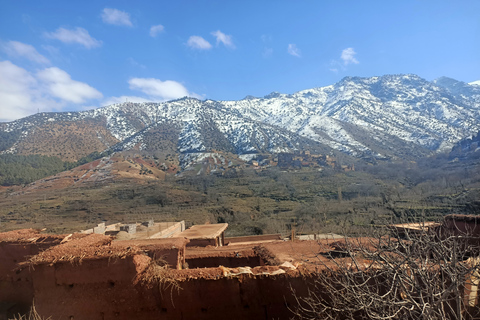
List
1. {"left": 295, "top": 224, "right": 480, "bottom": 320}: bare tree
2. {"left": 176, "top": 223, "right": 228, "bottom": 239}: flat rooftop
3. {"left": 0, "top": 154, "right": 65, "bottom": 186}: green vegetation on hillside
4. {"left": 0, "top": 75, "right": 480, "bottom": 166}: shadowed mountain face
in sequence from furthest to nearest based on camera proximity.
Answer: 1. {"left": 0, "top": 75, "right": 480, "bottom": 166}: shadowed mountain face
2. {"left": 0, "top": 154, "right": 65, "bottom": 186}: green vegetation on hillside
3. {"left": 176, "top": 223, "right": 228, "bottom": 239}: flat rooftop
4. {"left": 295, "top": 224, "right": 480, "bottom": 320}: bare tree

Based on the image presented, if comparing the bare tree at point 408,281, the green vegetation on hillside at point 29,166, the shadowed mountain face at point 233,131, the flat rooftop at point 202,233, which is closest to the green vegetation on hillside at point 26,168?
the green vegetation on hillside at point 29,166

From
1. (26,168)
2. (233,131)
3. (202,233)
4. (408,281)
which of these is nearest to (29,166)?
(26,168)

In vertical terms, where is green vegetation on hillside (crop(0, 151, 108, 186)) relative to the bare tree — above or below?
above

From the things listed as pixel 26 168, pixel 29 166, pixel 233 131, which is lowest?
pixel 26 168

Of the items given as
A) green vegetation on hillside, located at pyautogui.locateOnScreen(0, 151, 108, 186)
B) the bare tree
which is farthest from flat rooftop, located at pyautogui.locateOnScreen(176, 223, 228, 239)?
green vegetation on hillside, located at pyautogui.locateOnScreen(0, 151, 108, 186)

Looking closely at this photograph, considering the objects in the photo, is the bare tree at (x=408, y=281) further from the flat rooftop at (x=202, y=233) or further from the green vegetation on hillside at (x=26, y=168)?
the green vegetation on hillside at (x=26, y=168)

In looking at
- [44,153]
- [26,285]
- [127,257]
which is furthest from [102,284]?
[44,153]

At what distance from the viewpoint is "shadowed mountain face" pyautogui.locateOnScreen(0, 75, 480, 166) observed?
92188mm

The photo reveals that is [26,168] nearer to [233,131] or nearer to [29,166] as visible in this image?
[29,166]

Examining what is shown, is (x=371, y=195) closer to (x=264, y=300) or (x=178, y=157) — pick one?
(x=264, y=300)

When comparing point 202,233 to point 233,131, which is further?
point 233,131

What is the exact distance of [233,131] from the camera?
105812 millimetres

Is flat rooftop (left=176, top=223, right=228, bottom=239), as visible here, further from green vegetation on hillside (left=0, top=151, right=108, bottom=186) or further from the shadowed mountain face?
green vegetation on hillside (left=0, top=151, right=108, bottom=186)

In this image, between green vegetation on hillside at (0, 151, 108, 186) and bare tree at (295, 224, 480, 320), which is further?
green vegetation on hillside at (0, 151, 108, 186)
